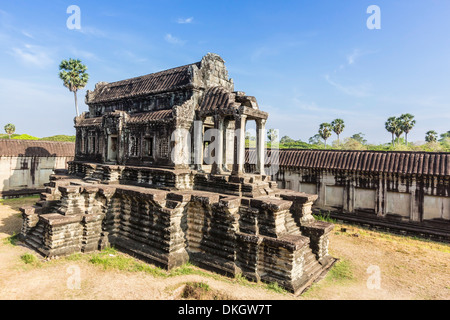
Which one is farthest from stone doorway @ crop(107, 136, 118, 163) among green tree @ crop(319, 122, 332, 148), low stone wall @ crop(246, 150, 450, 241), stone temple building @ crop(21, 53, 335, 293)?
green tree @ crop(319, 122, 332, 148)

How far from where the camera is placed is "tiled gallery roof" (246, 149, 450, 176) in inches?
531

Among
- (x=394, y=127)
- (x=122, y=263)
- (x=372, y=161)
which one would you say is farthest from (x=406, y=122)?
(x=122, y=263)

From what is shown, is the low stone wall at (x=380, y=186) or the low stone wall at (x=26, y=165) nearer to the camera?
the low stone wall at (x=380, y=186)

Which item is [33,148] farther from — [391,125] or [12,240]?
[391,125]

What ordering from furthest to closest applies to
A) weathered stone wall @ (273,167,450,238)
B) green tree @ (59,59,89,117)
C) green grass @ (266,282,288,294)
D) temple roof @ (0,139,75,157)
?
green tree @ (59,59,89,117) → temple roof @ (0,139,75,157) → weathered stone wall @ (273,167,450,238) → green grass @ (266,282,288,294)

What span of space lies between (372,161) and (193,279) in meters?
12.6

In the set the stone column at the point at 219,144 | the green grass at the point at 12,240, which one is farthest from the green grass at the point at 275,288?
the green grass at the point at 12,240

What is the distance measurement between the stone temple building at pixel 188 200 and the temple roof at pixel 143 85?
8cm

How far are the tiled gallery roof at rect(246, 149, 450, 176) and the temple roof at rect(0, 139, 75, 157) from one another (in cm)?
2027

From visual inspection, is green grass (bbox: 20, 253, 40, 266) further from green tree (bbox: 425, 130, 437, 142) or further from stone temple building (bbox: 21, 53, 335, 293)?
green tree (bbox: 425, 130, 437, 142)

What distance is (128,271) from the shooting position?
8.41m

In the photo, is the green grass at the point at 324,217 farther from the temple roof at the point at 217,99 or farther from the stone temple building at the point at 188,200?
the temple roof at the point at 217,99

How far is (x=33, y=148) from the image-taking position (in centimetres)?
2233

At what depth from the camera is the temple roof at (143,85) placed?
38.8 feet
